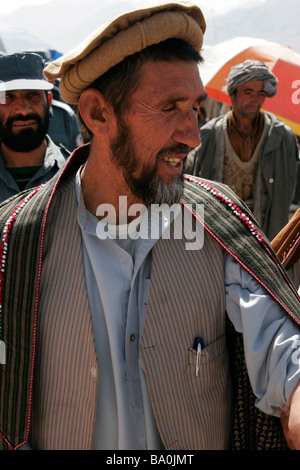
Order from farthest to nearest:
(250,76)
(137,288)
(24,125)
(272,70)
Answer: (272,70), (250,76), (24,125), (137,288)

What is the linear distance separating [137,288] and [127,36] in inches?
30.0

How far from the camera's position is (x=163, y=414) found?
5.66 feet

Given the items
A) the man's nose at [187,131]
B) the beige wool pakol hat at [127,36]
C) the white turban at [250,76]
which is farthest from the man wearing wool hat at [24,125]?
the white turban at [250,76]

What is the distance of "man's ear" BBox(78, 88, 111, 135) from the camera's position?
1852 millimetres

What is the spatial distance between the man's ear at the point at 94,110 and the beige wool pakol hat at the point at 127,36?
0.05 metres

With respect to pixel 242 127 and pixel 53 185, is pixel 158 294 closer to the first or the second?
pixel 53 185

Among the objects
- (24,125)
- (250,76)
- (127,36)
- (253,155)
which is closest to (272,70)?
(250,76)

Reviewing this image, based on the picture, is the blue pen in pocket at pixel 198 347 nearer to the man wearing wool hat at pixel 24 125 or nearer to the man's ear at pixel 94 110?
the man's ear at pixel 94 110

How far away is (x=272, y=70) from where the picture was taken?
7488 millimetres

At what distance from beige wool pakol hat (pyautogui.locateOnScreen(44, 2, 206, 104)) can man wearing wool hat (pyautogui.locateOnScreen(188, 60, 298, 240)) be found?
3.67 m

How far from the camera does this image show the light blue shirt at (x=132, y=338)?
1726 millimetres

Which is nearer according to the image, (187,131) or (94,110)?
(187,131)

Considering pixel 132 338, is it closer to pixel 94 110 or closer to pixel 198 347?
pixel 198 347

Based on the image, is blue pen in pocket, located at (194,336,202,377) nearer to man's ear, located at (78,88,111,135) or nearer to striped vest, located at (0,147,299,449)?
striped vest, located at (0,147,299,449)
